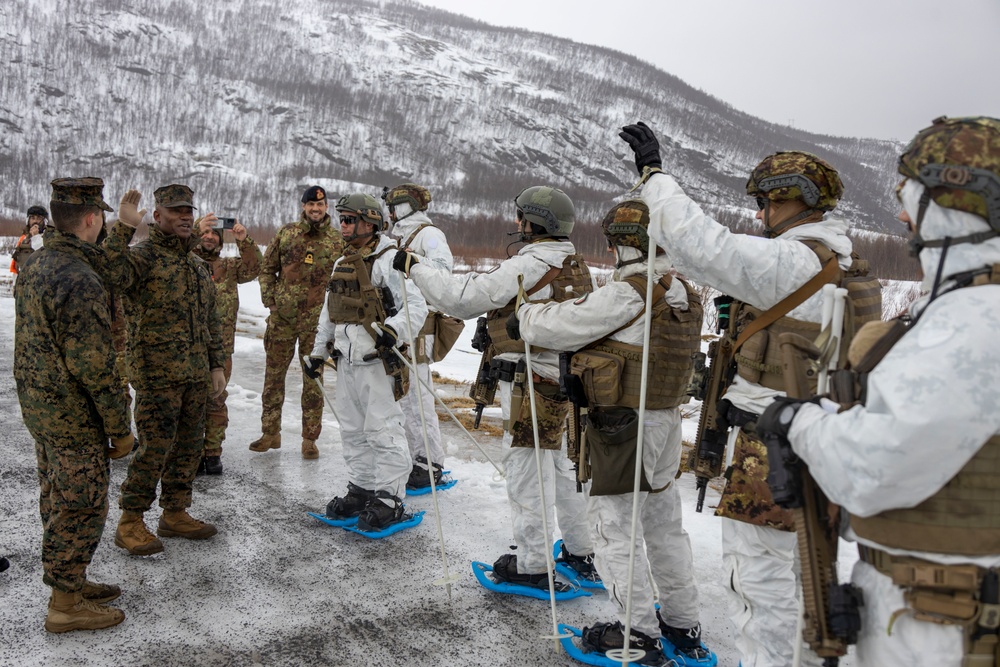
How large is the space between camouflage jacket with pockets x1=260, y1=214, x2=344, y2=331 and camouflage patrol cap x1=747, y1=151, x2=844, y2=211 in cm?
444

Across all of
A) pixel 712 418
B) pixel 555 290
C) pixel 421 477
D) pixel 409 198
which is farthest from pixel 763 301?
pixel 409 198

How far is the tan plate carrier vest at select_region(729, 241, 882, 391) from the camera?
8.52ft

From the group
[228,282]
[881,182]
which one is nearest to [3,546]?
[228,282]

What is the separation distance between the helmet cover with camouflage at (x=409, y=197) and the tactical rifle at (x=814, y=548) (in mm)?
4535

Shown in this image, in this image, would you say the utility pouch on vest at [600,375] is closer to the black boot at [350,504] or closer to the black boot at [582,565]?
the black boot at [582,565]

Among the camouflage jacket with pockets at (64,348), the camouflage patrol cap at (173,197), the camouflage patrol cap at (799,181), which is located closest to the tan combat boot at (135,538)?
the camouflage jacket with pockets at (64,348)

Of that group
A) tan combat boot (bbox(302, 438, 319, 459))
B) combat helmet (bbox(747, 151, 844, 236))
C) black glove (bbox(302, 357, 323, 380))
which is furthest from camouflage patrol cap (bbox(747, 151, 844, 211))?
tan combat boot (bbox(302, 438, 319, 459))

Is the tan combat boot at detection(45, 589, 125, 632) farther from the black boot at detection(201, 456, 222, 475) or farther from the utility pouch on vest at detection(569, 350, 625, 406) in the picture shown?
the utility pouch on vest at detection(569, 350, 625, 406)

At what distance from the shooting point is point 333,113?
3937 inches

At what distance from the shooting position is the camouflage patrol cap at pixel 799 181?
2703mm

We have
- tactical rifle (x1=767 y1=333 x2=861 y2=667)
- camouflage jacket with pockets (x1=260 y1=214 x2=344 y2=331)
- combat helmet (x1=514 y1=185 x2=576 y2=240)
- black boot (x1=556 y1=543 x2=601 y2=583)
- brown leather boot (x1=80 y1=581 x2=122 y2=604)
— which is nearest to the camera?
tactical rifle (x1=767 y1=333 x2=861 y2=667)

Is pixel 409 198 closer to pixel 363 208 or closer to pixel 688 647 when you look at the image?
pixel 363 208

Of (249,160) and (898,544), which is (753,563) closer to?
(898,544)

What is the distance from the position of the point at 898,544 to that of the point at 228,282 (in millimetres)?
6448
